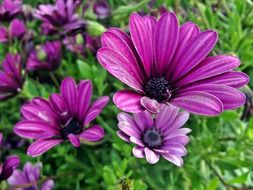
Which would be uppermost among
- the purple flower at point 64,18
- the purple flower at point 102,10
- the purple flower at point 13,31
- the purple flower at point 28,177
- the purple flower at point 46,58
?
the purple flower at point 64,18

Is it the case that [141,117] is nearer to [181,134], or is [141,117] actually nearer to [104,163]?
[181,134]

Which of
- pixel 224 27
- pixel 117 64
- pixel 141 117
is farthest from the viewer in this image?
pixel 224 27

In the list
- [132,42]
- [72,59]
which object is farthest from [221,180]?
[72,59]

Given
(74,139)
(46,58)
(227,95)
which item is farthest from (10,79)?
(227,95)

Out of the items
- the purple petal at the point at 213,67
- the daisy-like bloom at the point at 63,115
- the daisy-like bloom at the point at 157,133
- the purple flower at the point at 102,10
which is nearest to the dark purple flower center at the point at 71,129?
the daisy-like bloom at the point at 63,115

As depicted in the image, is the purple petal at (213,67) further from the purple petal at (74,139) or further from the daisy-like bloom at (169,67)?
the purple petal at (74,139)

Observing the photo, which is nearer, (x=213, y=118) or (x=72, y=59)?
(x=213, y=118)

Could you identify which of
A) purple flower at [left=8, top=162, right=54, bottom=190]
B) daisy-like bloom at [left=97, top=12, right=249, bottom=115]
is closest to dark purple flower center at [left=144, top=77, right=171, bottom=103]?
daisy-like bloom at [left=97, top=12, right=249, bottom=115]
